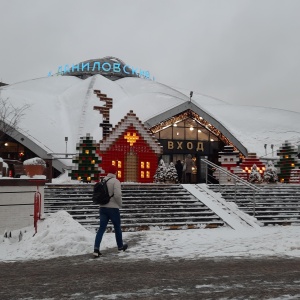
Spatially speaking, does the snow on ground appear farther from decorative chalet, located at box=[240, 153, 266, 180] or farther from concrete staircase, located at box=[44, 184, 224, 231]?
decorative chalet, located at box=[240, 153, 266, 180]

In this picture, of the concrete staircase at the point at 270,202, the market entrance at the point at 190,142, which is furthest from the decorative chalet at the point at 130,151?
the concrete staircase at the point at 270,202

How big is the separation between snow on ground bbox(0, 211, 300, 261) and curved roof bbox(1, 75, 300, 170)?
1971 cm

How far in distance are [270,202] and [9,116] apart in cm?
2389

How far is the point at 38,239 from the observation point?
9539 millimetres

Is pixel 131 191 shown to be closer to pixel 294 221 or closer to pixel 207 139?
pixel 294 221

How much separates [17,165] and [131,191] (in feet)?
29.1

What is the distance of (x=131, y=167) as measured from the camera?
→ 25406 millimetres

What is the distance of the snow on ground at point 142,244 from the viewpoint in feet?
29.1

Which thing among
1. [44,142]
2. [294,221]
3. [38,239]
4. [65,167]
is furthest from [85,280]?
[44,142]

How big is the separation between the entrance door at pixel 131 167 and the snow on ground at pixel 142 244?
13.5 meters

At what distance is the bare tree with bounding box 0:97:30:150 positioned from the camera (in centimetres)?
3138

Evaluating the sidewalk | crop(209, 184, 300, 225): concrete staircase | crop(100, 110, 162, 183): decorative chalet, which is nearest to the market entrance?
crop(100, 110, 162, 183): decorative chalet

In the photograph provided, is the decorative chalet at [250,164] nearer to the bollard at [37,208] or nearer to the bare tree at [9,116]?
the bare tree at [9,116]

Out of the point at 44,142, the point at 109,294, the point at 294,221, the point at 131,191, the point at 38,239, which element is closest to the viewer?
the point at 109,294
